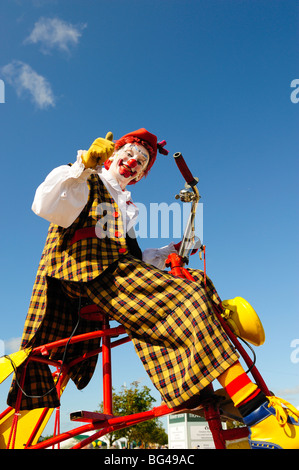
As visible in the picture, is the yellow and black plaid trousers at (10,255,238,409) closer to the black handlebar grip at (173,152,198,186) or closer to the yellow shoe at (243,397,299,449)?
the yellow shoe at (243,397,299,449)

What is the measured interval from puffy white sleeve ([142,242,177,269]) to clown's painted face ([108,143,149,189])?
684 mm

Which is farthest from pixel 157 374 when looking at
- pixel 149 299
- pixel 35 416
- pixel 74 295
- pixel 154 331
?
pixel 35 416

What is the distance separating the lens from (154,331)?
244cm

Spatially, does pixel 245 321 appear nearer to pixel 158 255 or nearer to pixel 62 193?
pixel 158 255

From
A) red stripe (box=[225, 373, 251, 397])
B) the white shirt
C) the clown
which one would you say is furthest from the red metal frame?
the white shirt

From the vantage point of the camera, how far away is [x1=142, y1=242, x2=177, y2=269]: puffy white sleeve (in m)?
3.55

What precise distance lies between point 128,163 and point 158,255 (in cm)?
91

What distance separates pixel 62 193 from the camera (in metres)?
2.52

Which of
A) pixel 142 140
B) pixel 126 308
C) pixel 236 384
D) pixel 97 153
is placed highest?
pixel 142 140

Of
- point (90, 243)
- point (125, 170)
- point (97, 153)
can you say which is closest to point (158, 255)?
point (125, 170)

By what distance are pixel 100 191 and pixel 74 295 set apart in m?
0.82

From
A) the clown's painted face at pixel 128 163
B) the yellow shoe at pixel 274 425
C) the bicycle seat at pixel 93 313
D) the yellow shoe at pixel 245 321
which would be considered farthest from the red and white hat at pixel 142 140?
the yellow shoe at pixel 274 425

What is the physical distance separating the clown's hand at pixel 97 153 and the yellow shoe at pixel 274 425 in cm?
176
